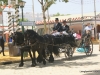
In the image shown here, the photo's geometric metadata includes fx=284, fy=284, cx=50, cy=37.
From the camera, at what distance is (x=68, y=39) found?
16.0 metres

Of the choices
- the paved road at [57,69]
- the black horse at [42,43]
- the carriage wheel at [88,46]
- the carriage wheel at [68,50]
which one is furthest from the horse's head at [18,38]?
the carriage wheel at [88,46]

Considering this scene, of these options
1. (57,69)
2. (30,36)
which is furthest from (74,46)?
(57,69)

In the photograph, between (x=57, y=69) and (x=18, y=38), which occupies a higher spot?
(x=18, y=38)

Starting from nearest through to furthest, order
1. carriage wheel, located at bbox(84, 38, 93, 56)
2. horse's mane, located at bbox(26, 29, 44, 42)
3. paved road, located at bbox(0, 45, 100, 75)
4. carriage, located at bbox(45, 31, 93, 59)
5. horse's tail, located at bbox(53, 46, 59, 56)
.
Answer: paved road, located at bbox(0, 45, 100, 75) < horse's mane, located at bbox(26, 29, 44, 42) < horse's tail, located at bbox(53, 46, 59, 56) < carriage, located at bbox(45, 31, 93, 59) < carriage wheel, located at bbox(84, 38, 93, 56)

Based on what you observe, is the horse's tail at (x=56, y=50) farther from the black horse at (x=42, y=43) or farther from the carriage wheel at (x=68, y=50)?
the carriage wheel at (x=68, y=50)

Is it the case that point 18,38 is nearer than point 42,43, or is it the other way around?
point 18,38

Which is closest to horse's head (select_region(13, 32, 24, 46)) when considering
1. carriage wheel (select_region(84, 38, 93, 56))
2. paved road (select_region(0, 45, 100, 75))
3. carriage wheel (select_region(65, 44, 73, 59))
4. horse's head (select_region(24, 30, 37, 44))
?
horse's head (select_region(24, 30, 37, 44))

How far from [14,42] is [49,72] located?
9.63 feet

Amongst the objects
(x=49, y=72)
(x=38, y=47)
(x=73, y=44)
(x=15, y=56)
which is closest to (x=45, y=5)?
(x=15, y=56)

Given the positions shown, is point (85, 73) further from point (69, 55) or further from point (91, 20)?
point (91, 20)

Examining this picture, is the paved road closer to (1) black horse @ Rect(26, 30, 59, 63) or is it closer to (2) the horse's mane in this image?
(1) black horse @ Rect(26, 30, 59, 63)

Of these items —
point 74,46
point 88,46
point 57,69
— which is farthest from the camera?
point 88,46

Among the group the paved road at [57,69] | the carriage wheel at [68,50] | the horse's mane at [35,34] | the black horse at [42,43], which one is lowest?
the paved road at [57,69]

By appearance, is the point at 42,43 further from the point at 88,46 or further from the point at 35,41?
the point at 88,46
